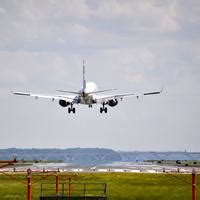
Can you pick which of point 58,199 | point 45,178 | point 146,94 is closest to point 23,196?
point 58,199

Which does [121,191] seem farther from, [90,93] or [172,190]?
[90,93]

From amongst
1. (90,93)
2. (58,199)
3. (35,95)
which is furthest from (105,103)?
(58,199)

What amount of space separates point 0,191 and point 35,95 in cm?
6321

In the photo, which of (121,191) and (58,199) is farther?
(121,191)

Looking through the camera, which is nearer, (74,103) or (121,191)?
(121,191)

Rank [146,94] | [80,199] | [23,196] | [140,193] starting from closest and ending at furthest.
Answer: [80,199] → [23,196] → [140,193] → [146,94]

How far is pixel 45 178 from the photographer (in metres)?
86.1

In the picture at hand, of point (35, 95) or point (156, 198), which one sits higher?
point (35, 95)

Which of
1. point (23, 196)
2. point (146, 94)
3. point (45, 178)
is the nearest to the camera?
point (23, 196)

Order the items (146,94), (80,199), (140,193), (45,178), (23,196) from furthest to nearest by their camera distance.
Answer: (146,94) < (45,178) < (140,193) < (23,196) < (80,199)

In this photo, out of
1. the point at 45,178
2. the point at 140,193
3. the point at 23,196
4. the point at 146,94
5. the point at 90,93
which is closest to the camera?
the point at 23,196

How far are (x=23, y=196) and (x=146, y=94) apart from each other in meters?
70.1

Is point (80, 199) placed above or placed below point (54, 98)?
below

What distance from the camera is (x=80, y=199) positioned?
40156 mm
